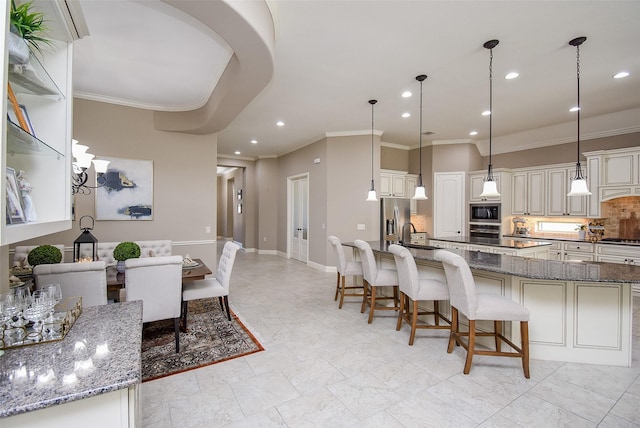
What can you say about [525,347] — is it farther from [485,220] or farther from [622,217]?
[622,217]

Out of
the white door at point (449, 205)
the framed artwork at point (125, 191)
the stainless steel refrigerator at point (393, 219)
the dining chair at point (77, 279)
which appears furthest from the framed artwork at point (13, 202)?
the white door at point (449, 205)

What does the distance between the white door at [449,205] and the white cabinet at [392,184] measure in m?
0.77

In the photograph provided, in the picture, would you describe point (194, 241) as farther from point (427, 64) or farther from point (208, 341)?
point (427, 64)

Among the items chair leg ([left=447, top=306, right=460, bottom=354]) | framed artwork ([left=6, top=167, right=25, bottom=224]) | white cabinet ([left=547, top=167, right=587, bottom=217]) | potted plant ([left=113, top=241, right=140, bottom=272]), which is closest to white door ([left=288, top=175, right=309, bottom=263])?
potted plant ([left=113, top=241, right=140, bottom=272])

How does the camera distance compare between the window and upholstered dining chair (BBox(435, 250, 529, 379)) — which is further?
the window

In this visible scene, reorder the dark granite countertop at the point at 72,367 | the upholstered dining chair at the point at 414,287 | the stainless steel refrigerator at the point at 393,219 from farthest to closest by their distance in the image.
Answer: the stainless steel refrigerator at the point at 393,219 < the upholstered dining chair at the point at 414,287 < the dark granite countertop at the point at 72,367

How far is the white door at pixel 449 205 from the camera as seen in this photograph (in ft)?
21.1

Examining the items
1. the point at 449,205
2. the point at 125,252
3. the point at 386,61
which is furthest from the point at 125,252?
the point at 449,205

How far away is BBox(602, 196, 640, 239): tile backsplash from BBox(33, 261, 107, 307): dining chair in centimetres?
720

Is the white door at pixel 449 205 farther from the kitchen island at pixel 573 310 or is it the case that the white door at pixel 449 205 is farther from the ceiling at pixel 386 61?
the kitchen island at pixel 573 310

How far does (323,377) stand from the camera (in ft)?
7.56

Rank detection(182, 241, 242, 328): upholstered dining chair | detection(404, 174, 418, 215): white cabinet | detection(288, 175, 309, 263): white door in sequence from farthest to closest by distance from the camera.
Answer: detection(288, 175, 309, 263): white door → detection(404, 174, 418, 215): white cabinet → detection(182, 241, 242, 328): upholstered dining chair

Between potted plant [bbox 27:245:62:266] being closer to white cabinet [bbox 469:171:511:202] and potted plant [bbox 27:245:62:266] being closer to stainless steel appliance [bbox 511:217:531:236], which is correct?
white cabinet [bbox 469:171:511:202]

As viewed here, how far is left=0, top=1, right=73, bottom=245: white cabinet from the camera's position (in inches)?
48.6
